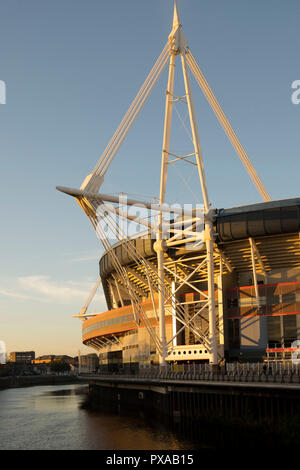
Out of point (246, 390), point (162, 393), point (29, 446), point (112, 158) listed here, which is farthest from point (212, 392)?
point (112, 158)

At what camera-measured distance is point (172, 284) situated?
66562mm

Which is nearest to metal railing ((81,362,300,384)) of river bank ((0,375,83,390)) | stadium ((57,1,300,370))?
stadium ((57,1,300,370))

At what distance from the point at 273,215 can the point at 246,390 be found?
2027 centimetres

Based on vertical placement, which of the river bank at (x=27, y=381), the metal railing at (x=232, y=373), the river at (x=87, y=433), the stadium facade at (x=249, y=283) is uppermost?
the stadium facade at (x=249, y=283)

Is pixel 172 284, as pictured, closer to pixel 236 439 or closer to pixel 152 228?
pixel 152 228

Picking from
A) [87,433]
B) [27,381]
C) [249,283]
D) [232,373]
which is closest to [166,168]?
[249,283]

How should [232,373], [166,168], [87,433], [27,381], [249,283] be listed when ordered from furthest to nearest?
[27,381] → [249,283] → [166,168] → [232,373] → [87,433]

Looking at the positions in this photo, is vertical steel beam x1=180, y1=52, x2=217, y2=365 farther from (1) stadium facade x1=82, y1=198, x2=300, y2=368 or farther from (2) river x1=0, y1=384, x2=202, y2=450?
(2) river x1=0, y1=384, x2=202, y2=450

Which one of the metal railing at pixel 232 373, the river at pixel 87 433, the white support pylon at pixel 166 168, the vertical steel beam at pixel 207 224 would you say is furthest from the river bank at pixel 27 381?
the vertical steel beam at pixel 207 224

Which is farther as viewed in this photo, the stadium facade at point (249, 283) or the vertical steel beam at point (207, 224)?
the stadium facade at point (249, 283)

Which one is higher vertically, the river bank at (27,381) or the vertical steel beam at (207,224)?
the vertical steel beam at (207,224)

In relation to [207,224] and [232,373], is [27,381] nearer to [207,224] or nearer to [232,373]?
[207,224]

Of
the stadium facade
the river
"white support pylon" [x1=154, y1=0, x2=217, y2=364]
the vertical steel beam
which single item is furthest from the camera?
the stadium facade

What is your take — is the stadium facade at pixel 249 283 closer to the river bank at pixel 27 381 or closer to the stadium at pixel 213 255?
the stadium at pixel 213 255
